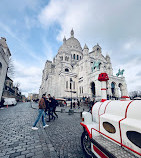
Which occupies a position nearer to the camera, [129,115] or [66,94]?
[129,115]

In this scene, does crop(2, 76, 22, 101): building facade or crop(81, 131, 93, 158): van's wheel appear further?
crop(2, 76, 22, 101): building facade

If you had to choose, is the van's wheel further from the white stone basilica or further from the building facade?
the building facade

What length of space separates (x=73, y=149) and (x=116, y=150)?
6.10 ft

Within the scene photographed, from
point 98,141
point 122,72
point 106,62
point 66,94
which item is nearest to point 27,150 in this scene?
point 98,141

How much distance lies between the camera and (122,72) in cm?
2839

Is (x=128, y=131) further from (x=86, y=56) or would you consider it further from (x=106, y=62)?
(x=106, y=62)

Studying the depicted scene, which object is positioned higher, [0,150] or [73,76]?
[73,76]

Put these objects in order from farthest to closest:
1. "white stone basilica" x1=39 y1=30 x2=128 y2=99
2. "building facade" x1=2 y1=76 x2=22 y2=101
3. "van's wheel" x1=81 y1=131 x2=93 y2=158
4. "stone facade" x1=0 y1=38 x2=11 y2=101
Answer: "white stone basilica" x1=39 y1=30 x2=128 y2=99, "building facade" x1=2 y1=76 x2=22 y2=101, "stone facade" x1=0 y1=38 x2=11 y2=101, "van's wheel" x1=81 y1=131 x2=93 y2=158

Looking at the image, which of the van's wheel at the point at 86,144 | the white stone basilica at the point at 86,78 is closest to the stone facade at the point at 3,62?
the white stone basilica at the point at 86,78

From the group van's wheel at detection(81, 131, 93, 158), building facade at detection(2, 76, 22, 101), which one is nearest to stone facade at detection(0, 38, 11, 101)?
building facade at detection(2, 76, 22, 101)

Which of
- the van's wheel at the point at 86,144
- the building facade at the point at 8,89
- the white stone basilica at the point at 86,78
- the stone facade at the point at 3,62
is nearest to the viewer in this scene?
the van's wheel at the point at 86,144

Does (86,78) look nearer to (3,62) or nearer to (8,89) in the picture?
(3,62)

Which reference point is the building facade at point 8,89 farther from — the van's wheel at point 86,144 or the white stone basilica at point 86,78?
the van's wheel at point 86,144

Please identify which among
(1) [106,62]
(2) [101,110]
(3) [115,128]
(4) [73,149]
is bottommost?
(4) [73,149]
